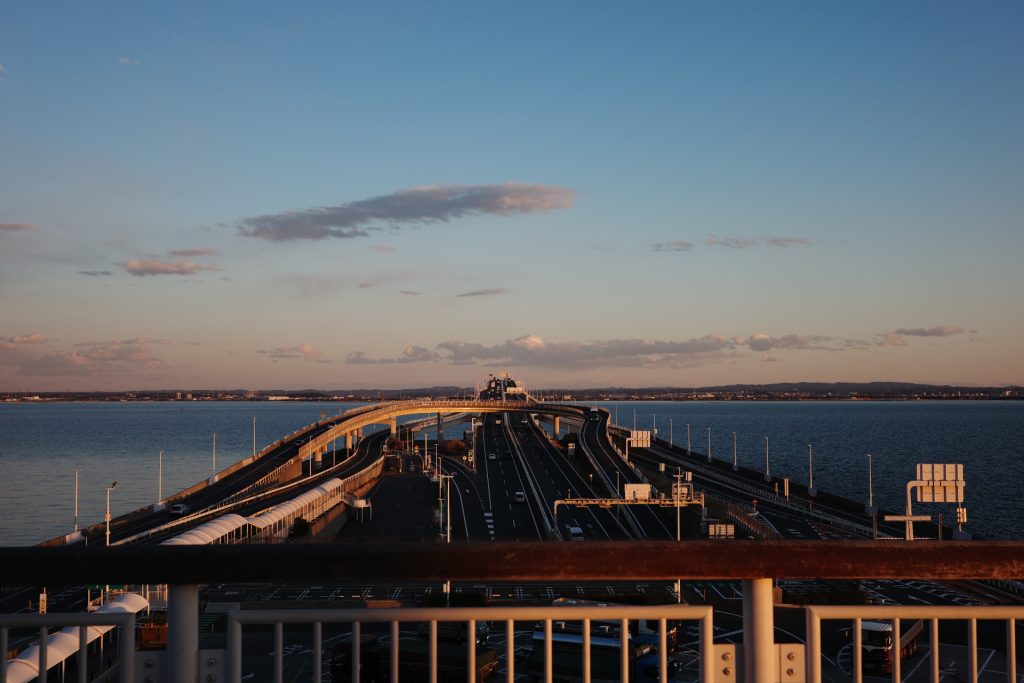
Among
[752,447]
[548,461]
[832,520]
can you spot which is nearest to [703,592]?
[832,520]

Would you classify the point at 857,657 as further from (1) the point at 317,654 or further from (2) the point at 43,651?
(2) the point at 43,651

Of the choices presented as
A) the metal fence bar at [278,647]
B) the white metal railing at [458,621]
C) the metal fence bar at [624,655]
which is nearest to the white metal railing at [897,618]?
the white metal railing at [458,621]

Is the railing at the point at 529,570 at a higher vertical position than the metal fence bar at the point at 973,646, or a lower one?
higher

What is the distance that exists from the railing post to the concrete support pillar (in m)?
2.23

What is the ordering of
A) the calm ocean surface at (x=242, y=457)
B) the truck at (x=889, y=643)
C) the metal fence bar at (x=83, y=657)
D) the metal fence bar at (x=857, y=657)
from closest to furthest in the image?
the metal fence bar at (x=83, y=657) → the metal fence bar at (x=857, y=657) → the truck at (x=889, y=643) → the calm ocean surface at (x=242, y=457)

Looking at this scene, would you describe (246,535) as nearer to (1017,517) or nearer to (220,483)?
(220,483)

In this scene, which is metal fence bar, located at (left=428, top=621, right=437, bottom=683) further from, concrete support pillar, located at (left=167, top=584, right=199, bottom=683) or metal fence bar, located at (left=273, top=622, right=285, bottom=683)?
concrete support pillar, located at (left=167, top=584, right=199, bottom=683)

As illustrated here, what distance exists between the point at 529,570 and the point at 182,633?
1.41m

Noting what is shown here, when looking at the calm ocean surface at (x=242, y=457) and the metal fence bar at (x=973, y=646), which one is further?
the calm ocean surface at (x=242, y=457)

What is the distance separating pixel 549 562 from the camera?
3.54m

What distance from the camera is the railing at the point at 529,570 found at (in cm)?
350

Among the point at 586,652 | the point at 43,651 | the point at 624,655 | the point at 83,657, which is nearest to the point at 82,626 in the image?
the point at 83,657

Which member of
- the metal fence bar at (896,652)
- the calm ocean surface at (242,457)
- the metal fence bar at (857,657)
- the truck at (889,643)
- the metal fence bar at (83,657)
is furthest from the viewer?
the calm ocean surface at (242,457)

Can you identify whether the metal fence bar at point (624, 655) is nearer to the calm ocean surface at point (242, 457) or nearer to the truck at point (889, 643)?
the truck at point (889, 643)
